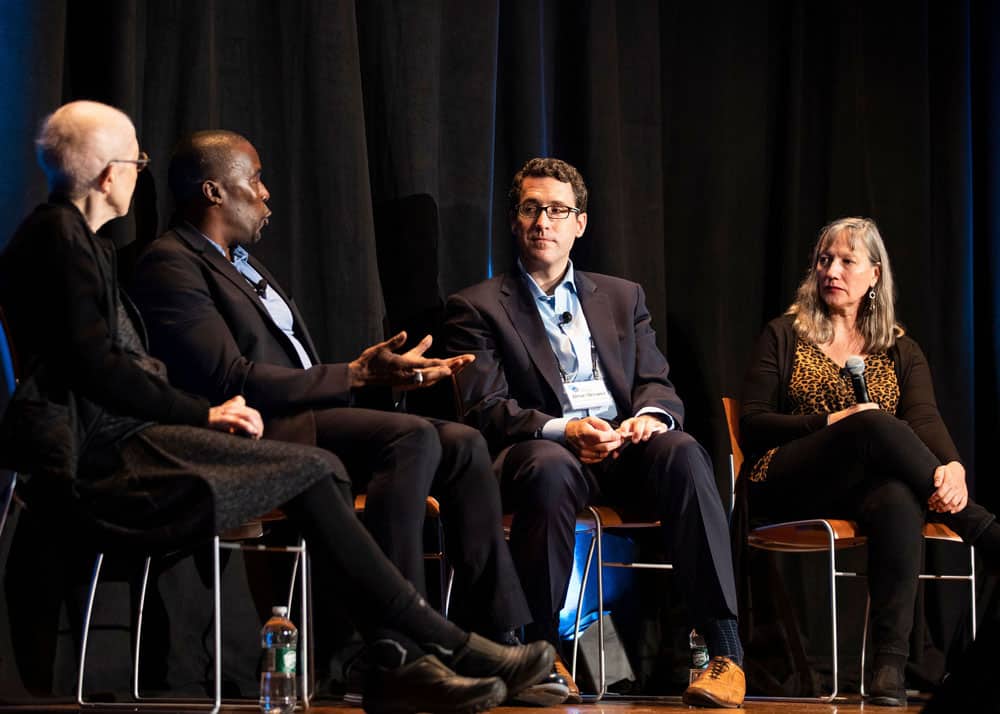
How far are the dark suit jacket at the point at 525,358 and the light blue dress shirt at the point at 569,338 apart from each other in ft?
0.08

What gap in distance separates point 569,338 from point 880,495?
1.01m

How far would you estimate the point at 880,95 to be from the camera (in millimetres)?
4719

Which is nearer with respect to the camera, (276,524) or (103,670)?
(103,670)

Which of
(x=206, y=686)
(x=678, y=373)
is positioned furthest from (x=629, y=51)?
(x=206, y=686)

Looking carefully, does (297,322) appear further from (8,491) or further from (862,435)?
(862,435)

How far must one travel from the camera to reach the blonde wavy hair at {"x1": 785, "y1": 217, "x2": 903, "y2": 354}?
4.02 metres

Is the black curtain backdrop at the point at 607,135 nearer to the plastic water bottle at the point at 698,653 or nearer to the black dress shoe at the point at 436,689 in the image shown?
the plastic water bottle at the point at 698,653

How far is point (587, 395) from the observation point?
3.58m

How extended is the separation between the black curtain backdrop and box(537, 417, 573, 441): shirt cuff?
667 millimetres

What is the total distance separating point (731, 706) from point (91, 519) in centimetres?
165

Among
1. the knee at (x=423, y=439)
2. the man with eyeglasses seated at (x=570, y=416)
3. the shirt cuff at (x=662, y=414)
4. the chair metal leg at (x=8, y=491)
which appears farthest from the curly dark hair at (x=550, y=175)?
the chair metal leg at (x=8, y=491)

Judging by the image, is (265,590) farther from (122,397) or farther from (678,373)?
(678,373)

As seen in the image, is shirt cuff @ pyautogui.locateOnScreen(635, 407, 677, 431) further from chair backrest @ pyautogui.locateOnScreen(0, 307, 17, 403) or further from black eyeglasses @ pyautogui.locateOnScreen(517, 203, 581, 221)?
chair backrest @ pyautogui.locateOnScreen(0, 307, 17, 403)

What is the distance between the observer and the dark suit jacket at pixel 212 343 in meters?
2.89
